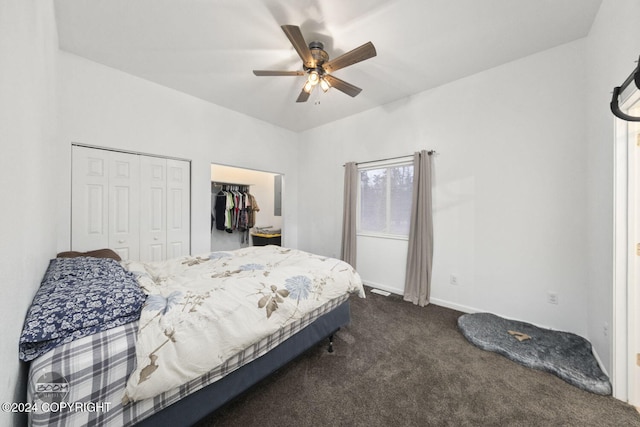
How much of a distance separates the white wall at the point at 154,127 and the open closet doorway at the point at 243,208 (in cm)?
64

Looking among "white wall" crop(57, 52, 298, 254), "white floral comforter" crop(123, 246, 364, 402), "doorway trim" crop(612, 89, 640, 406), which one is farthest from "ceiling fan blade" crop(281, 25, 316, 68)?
"doorway trim" crop(612, 89, 640, 406)

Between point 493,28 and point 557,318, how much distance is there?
2.75 meters

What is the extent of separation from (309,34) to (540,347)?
338cm

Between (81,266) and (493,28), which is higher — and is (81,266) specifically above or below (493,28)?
below

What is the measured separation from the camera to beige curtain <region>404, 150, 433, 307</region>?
116 inches

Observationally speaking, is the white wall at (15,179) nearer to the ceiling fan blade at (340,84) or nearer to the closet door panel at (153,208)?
the ceiling fan blade at (340,84)

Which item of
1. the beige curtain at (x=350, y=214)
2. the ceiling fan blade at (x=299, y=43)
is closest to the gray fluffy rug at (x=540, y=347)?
the beige curtain at (x=350, y=214)

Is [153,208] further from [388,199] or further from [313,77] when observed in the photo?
[388,199]

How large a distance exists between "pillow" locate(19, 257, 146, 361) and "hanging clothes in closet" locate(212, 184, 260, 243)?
3136 millimetres

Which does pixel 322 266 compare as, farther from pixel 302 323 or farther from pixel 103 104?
pixel 103 104

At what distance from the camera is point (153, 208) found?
2959 millimetres

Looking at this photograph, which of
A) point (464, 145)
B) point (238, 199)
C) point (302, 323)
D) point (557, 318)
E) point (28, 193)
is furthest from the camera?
point (238, 199)

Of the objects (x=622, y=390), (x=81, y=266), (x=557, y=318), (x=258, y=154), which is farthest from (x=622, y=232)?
(x=258, y=154)

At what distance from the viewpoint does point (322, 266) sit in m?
2.00
